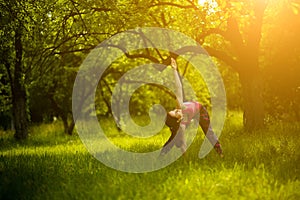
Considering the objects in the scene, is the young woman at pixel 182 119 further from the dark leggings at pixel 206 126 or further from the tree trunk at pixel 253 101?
the tree trunk at pixel 253 101

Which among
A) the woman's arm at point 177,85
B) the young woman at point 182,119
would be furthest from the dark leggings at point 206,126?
the woman's arm at point 177,85

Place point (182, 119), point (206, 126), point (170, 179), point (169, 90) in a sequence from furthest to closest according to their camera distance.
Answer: point (169, 90)
point (206, 126)
point (182, 119)
point (170, 179)

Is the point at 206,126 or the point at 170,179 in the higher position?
the point at 206,126

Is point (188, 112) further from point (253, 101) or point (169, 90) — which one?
point (169, 90)

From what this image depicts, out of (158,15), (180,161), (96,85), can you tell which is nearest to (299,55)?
(158,15)

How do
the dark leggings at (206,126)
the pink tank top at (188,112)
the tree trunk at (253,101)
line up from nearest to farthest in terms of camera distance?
1. the pink tank top at (188,112)
2. the dark leggings at (206,126)
3. the tree trunk at (253,101)

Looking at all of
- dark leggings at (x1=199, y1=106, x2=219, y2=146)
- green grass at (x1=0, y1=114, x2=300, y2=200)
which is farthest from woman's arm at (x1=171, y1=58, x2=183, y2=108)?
green grass at (x1=0, y1=114, x2=300, y2=200)

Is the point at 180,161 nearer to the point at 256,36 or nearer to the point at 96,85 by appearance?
the point at 256,36

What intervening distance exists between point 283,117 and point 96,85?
14015 mm

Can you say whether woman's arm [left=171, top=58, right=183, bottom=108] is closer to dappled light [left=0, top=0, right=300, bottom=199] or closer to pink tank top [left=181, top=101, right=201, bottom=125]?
dappled light [left=0, top=0, right=300, bottom=199]

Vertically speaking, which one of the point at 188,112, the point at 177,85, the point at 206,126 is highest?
the point at 177,85

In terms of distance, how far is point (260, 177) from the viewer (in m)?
8.23

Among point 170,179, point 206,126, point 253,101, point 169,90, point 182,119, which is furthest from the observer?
point 169,90

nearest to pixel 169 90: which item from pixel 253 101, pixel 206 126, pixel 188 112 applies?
pixel 253 101
